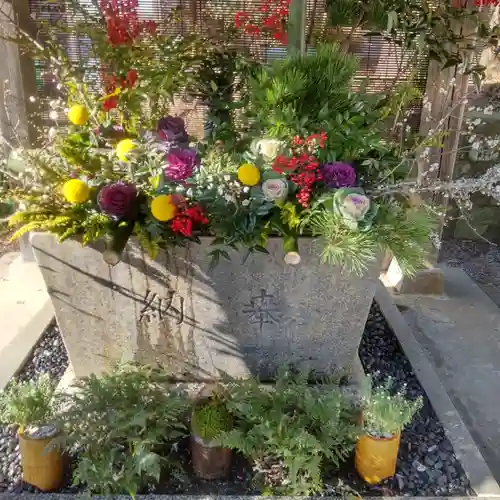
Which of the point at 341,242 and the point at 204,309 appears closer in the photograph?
the point at 341,242

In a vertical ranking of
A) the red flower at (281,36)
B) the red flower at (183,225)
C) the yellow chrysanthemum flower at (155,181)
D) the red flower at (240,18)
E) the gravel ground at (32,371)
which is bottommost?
the gravel ground at (32,371)

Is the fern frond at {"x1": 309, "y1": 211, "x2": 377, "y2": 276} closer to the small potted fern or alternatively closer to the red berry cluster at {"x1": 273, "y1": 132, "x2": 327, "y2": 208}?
the red berry cluster at {"x1": 273, "y1": 132, "x2": 327, "y2": 208}

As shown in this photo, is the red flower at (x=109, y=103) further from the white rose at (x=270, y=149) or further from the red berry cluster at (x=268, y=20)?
the red berry cluster at (x=268, y=20)

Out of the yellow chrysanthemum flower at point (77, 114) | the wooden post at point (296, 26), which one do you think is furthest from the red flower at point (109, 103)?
the wooden post at point (296, 26)

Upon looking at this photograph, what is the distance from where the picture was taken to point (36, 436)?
1805mm

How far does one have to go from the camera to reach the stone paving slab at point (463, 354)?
7.45ft

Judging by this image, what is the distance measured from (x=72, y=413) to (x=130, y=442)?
226 millimetres

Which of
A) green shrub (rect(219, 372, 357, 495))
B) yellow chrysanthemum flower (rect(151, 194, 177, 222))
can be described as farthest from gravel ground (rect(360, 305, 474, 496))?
yellow chrysanthemum flower (rect(151, 194, 177, 222))

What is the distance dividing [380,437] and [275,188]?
0.95 m

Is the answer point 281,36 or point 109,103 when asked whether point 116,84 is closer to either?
point 109,103

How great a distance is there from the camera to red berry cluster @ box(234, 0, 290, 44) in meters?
2.90

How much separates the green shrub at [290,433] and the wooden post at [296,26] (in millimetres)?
1532

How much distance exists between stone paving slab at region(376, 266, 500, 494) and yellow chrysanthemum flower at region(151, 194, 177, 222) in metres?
1.42

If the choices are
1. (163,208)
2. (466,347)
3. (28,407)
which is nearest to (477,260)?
(466,347)
